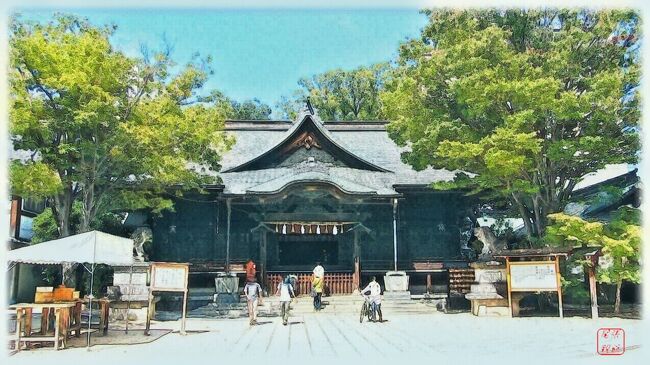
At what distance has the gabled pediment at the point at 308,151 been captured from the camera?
22516mm

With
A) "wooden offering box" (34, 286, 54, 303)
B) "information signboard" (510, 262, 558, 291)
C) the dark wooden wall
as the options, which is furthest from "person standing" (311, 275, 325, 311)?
"wooden offering box" (34, 286, 54, 303)

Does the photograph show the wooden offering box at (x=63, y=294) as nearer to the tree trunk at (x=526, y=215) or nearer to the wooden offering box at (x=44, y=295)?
the wooden offering box at (x=44, y=295)

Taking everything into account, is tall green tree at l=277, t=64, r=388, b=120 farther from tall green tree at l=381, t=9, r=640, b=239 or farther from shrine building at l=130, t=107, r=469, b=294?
tall green tree at l=381, t=9, r=640, b=239

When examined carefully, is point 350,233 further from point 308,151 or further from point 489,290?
point 489,290

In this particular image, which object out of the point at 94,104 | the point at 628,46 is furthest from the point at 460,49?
the point at 94,104

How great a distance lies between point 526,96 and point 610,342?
6.57 metres

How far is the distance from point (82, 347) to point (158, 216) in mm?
11143

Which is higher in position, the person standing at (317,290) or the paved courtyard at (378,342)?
the person standing at (317,290)

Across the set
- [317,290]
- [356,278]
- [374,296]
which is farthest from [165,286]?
[356,278]

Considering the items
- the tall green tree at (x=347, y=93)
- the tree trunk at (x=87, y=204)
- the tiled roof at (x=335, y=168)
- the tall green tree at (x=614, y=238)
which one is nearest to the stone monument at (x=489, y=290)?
the tall green tree at (x=614, y=238)

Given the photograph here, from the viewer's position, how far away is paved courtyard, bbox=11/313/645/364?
9.70 metres

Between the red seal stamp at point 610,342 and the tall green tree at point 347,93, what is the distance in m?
30.3

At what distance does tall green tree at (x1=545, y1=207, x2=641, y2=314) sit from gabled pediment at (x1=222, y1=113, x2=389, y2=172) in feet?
31.1

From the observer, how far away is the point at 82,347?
1071cm
